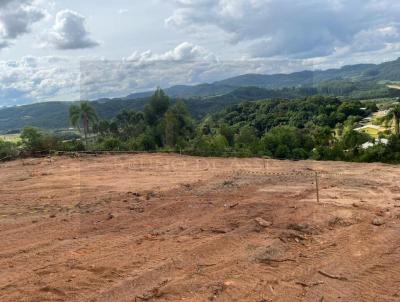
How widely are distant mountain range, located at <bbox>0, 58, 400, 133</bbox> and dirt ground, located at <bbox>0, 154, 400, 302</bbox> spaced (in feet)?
19.3

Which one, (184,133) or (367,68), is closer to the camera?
(184,133)

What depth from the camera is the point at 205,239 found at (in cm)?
637

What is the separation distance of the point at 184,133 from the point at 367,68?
178 metres

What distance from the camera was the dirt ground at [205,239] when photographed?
191 inches

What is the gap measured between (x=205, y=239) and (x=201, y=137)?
24.0 meters

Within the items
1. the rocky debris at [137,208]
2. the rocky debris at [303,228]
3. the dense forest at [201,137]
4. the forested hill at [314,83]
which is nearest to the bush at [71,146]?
the dense forest at [201,137]

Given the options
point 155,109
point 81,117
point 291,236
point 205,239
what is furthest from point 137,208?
point 155,109

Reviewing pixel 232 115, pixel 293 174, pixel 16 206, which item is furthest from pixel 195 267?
pixel 232 115

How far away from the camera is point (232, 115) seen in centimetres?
5122

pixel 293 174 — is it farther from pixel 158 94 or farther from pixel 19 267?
pixel 158 94

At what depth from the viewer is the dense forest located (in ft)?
73.9

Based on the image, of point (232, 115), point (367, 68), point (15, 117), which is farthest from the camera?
point (367, 68)

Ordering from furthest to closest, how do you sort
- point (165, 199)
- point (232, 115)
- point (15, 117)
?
point (15, 117) < point (232, 115) < point (165, 199)

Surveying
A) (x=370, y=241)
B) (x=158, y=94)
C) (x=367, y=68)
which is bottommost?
(x=370, y=241)
